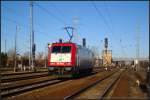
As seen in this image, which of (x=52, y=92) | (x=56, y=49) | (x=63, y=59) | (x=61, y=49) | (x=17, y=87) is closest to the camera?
(x=52, y=92)

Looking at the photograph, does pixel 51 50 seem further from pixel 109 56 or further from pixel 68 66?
pixel 109 56

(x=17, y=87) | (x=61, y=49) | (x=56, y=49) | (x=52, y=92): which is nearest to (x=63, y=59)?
(x=61, y=49)

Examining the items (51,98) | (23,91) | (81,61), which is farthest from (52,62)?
(51,98)

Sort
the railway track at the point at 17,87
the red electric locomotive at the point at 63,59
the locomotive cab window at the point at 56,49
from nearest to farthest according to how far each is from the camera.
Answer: the railway track at the point at 17,87 → the red electric locomotive at the point at 63,59 → the locomotive cab window at the point at 56,49

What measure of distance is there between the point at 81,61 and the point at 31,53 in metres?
19.4

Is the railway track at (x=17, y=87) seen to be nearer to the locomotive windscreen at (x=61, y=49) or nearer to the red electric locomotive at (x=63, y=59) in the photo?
the red electric locomotive at (x=63, y=59)

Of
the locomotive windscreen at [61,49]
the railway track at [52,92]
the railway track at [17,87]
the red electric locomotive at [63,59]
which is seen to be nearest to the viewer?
the railway track at [52,92]

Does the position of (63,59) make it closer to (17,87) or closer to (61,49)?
(61,49)

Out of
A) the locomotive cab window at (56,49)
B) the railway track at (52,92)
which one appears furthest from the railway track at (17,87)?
the locomotive cab window at (56,49)

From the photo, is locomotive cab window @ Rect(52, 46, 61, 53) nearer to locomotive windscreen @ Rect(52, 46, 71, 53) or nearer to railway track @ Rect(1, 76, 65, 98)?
locomotive windscreen @ Rect(52, 46, 71, 53)

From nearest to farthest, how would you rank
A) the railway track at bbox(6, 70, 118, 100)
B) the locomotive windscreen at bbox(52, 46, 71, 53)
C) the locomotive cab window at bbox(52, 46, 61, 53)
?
the railway track at bbox(6, 70, 118, 100) → the locomotive windscreen at bbox(52, 46, 71, 53) → the locomotive cab window at bbox(52, 46, 61, 53)

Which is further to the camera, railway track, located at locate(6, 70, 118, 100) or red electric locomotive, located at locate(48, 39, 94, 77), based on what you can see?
red electric locomotive, located at locate(48, 39, 94, 77)

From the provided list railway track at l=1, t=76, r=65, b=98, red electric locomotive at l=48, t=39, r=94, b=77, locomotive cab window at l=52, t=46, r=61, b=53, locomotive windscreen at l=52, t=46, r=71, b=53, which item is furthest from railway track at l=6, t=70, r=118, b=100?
locomotive cab window at l=52, t=46, r=61, b=53

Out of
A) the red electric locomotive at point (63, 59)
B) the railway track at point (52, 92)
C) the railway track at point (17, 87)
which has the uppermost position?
the red electric locomotive at point (63, 59)
